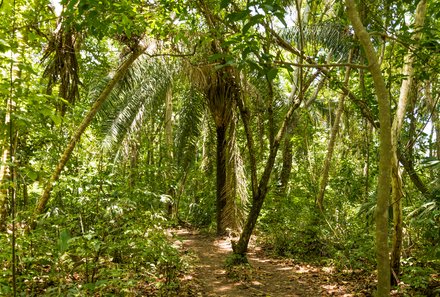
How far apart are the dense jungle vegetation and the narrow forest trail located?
33cm

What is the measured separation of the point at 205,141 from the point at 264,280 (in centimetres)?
648

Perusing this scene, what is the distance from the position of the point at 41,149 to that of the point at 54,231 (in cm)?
233

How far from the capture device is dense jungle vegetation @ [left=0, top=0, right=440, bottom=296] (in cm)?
351

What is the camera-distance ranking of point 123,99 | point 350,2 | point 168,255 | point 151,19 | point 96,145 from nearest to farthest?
point 350,2, point 168,255, point 151,19, point 96,145, point 123,99

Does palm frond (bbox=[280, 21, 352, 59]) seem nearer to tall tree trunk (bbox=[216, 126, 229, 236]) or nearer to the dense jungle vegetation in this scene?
the dense jungle vegetation

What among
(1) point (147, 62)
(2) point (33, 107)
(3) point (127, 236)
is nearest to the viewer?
(2) point (33, 107)

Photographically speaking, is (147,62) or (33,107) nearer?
(33,107)

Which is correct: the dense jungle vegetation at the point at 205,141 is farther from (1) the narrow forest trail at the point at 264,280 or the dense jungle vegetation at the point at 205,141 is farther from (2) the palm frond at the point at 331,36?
(1) the narrow forest trail at the point at 264,280

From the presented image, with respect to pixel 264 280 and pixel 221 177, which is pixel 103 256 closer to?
pixel 264 280

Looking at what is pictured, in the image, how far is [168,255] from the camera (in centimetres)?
521

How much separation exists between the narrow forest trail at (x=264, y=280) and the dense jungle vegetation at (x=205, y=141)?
33cm

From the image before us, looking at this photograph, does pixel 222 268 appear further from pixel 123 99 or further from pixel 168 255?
pixel 123 99

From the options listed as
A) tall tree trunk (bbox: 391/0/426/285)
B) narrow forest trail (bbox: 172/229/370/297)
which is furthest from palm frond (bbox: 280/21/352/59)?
narrow forest trail (bbox: 172/229/370/297)

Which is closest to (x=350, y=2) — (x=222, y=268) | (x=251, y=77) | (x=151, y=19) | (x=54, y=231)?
(x=151, y=19)
